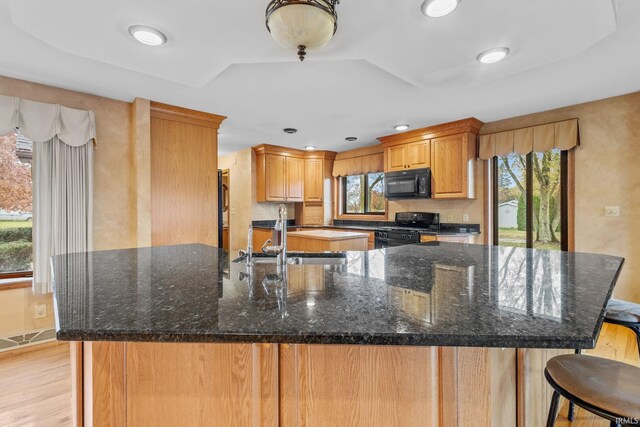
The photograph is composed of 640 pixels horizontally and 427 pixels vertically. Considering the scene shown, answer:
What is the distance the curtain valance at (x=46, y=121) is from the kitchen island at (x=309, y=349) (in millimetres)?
2423

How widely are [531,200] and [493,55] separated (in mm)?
2475

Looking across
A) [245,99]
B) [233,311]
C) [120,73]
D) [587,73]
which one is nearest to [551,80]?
[587,73]

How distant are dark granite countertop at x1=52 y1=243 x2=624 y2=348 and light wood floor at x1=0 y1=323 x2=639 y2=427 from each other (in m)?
0.98

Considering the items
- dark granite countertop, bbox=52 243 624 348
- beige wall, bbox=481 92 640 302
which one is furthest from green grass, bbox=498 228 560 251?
dark granite countertop, bbox=52 243 624 348

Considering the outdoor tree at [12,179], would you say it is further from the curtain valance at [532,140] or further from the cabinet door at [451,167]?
the curtain valance at [532,140]

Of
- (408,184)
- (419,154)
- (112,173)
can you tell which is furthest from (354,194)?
(112,173)

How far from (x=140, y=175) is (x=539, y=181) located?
4422 millimetres

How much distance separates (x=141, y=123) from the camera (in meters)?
3.04

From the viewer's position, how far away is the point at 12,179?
2.76 metres

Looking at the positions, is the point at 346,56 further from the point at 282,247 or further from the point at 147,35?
the point at 282,247

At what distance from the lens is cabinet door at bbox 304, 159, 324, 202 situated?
5.91 metres

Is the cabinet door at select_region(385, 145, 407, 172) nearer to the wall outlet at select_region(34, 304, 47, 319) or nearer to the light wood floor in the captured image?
the light wood floor

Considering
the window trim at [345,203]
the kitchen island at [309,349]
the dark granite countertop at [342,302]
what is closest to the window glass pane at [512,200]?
the window trim at [345,203]

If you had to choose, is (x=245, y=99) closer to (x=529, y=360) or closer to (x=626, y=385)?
(x=529, y=360)
